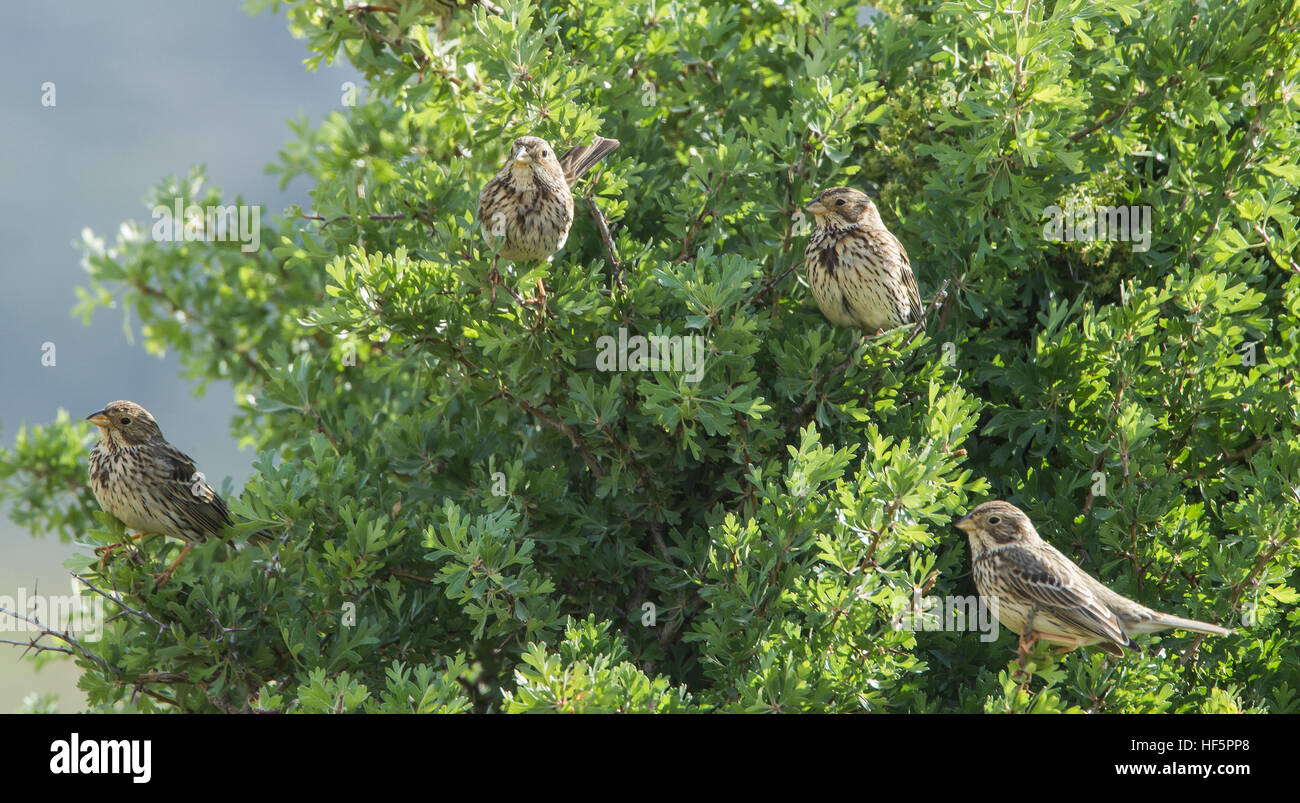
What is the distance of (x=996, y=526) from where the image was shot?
17.9 ft

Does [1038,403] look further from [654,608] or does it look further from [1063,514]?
[654,608]

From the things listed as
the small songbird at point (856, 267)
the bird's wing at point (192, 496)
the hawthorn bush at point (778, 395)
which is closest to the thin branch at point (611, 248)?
the hawthorn bush at point (778, 395)

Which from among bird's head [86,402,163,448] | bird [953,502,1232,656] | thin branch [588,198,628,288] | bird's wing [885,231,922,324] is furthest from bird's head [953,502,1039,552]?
bird's head [86,402,163,448]

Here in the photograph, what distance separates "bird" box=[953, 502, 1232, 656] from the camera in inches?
193

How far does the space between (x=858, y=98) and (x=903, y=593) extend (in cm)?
296

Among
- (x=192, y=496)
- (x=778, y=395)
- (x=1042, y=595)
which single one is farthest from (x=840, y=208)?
(x=192, y=496)

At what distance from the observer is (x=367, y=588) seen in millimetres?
6488

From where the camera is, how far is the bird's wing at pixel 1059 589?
487 cm

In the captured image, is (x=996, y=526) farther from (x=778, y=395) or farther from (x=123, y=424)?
(x=123, y=424)

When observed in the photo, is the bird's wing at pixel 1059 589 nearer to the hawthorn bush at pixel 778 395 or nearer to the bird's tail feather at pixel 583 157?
the hawthorn bush at pixel 778 395

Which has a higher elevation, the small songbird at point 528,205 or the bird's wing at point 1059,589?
the small songbird at point 528,205

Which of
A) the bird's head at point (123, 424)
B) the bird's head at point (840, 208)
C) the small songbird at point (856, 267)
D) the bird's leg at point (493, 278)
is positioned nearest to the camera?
the bird's leg at point (493, 278)

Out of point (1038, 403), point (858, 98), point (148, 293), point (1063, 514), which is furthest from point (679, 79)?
point (148, 293)

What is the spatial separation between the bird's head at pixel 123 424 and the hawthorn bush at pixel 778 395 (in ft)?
2.36
